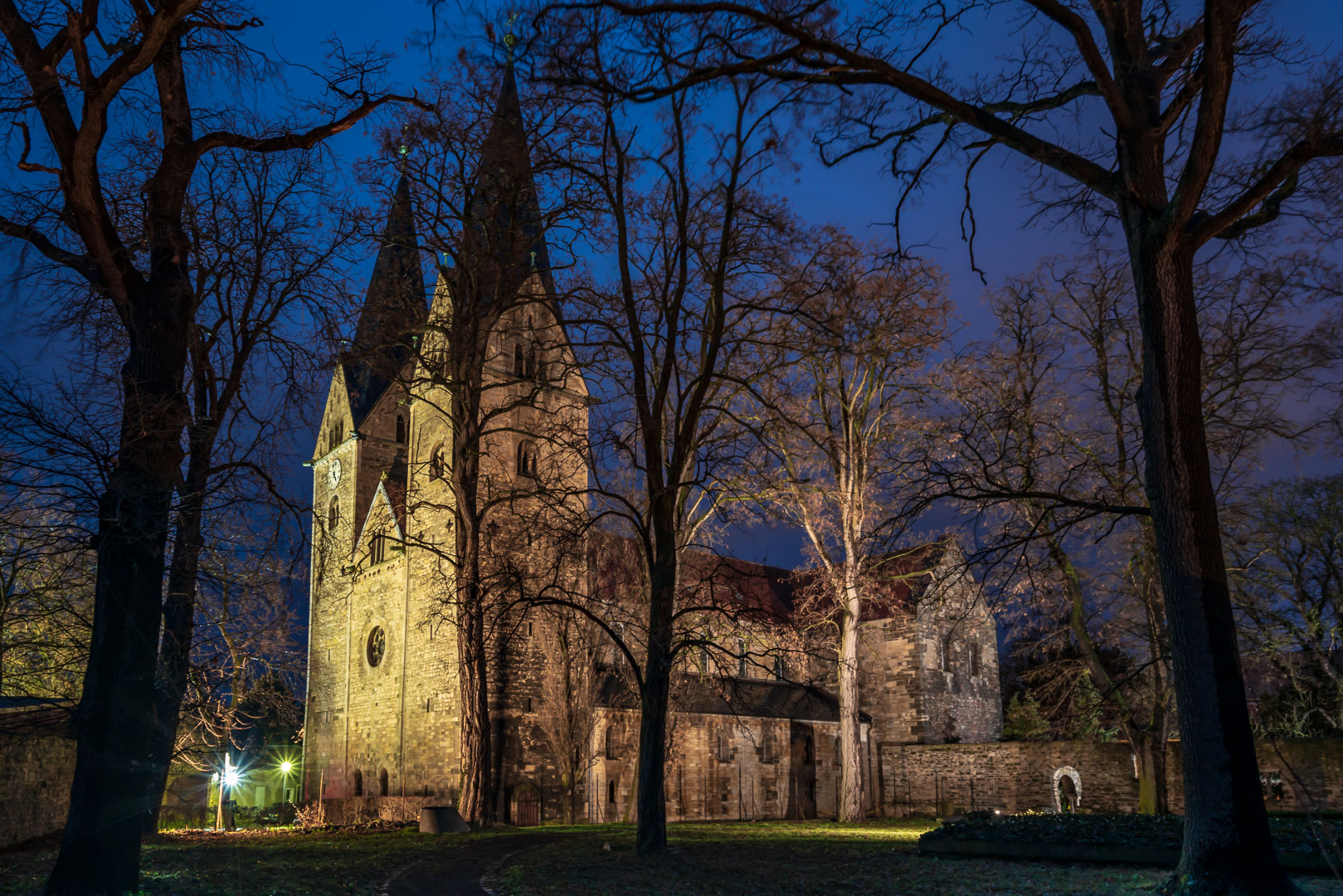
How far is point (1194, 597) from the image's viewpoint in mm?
7891

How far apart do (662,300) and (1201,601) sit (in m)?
8.81

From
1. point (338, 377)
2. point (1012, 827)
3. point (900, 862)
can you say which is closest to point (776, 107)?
point (900, 862)

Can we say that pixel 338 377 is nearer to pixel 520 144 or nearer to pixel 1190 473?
pixel 520 144

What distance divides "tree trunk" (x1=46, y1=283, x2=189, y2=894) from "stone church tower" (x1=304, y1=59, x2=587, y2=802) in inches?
493

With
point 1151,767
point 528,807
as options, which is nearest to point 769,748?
point 528,807

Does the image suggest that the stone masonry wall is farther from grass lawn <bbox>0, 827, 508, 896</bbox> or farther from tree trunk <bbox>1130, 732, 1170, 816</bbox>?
grass lawn <bbox>0, 827, 508, 896</bbox>

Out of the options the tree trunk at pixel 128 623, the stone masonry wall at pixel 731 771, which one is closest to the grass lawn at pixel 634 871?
the tree trunk at pixel 128 623

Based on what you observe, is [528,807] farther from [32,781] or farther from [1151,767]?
[32,781]

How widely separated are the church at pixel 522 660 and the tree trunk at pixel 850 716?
180cm

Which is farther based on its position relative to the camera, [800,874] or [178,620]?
[178,620]

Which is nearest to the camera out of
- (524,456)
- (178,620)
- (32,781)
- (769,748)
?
(32,781)

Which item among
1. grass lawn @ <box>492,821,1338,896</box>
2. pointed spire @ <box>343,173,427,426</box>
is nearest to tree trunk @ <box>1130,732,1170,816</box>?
grass lawn @ <box>492,821,1338,896</box>

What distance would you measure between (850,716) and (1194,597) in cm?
1956

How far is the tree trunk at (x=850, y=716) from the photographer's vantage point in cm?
2592
